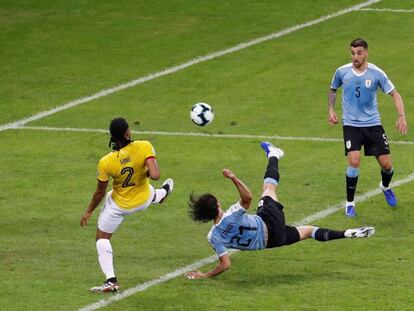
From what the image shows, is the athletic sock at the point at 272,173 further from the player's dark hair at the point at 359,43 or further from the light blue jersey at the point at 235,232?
the player's dark hair at the point at 359,43

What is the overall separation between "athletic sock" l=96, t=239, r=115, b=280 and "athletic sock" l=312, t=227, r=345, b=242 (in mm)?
2859

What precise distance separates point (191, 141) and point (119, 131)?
340 inches

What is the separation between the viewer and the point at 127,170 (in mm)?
17641

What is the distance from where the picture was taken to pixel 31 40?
33.3 meters

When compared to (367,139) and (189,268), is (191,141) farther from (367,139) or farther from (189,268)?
(189,268)

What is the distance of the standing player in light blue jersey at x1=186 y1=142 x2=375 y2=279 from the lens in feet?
57.1

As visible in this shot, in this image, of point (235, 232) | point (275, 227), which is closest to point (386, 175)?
point (275, 227)

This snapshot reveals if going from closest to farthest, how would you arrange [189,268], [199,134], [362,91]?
[189,268], [362,91], [199,134]

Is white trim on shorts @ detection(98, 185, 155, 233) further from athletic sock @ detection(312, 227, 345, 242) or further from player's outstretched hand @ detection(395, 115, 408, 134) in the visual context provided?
player's outstretched hand @ detection(395, 115, 408, 134)

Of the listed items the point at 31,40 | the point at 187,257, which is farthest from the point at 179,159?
the point at 31,40

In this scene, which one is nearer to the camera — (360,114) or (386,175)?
(360,114)

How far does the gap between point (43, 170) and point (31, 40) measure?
9790 mm

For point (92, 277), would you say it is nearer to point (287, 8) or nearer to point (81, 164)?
point (81, 164)

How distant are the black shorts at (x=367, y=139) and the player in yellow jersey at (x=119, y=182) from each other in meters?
4.31
